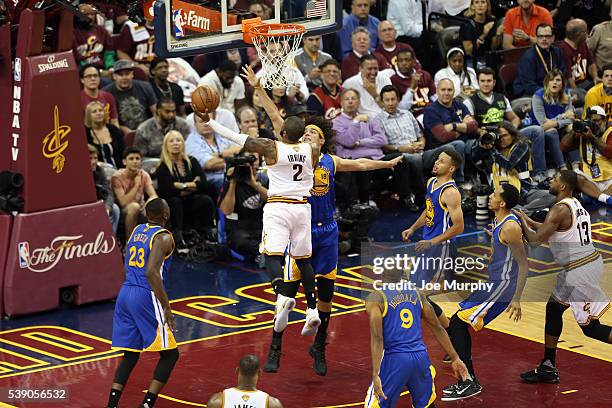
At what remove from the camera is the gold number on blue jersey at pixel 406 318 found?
31.5 feet

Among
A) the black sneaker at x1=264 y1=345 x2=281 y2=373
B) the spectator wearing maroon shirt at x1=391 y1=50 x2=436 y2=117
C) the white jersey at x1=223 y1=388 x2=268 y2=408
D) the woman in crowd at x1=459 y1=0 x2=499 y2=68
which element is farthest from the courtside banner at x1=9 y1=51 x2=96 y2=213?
the woman in crowd at x1=459 y1=0 x2=499 y2=68

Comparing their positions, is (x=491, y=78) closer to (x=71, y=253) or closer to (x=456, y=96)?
(x=456, y=96)

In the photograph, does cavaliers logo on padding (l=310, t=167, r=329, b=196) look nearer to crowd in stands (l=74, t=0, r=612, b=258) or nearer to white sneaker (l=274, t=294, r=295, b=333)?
white sneaker (l=274, t=294, r=295, b=333)

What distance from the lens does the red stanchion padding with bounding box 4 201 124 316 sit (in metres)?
13.9

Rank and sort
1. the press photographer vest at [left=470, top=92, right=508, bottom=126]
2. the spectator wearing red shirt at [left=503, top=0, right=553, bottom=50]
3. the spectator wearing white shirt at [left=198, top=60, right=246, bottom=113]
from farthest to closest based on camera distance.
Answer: the spectator wearing red shirt at [left=503, top=0, right=553, bottom=50]
the press photographer vest at [left=470, top=92, right=508, bottom=126]
the spectator wearing white shirt at [left=198, top=60, right=246, bottom=113]

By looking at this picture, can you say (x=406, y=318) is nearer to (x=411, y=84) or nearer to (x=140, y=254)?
(x=140, y=254)

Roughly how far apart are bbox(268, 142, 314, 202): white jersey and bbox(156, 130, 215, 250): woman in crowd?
14.2 ft

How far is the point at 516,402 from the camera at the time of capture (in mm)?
11172

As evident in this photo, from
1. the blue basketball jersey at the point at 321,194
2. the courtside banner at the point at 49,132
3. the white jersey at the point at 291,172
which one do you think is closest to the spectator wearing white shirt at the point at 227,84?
the courtside banner at the point at 49,132

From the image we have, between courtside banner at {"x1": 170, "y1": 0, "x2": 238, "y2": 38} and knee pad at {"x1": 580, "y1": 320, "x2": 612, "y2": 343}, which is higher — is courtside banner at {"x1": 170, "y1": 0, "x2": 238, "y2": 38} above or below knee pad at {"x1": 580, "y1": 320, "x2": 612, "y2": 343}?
above

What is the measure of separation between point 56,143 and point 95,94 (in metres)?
2.88

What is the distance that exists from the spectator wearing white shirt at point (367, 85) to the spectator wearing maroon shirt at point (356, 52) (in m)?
0.76

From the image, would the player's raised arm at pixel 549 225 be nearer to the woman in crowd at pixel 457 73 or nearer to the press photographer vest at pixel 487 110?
the press photographer vest at pixel 487 110

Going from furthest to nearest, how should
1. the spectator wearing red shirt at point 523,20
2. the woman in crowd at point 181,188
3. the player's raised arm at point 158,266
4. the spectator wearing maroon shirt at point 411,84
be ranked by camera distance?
the spectator wearing red shirt at point 523,20, the spectator wearing maroon shirt at point 411,84, the woman in crowd at point 181,188, the player's raised arm at point 158,266
